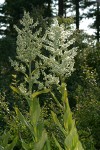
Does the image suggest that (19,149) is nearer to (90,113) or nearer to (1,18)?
(90,113)

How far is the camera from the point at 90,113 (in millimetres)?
6109

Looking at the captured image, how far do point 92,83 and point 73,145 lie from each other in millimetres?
4484

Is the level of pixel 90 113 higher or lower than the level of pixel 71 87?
higher

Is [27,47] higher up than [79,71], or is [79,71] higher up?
[27,47]

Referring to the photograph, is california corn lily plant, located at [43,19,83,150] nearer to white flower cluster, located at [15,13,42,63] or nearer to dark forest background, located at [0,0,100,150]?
white flower cluster, located at [15,13,42,63]

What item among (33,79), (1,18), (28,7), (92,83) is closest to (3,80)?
(92,83)

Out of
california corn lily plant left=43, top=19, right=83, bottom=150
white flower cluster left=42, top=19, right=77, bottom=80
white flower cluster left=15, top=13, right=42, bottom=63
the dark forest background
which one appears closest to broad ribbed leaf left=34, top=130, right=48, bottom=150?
california corn lily plant left=43, top=19, right=83, bottom=150

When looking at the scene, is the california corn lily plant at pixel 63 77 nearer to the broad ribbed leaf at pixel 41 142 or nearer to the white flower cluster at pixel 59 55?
the white flower cluster at pixel 59 55

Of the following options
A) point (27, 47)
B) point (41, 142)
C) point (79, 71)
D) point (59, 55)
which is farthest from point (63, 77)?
point (79, 71)

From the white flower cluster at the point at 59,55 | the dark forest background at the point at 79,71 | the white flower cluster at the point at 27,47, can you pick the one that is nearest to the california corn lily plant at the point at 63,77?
the white flower cluster at the point at 59,55

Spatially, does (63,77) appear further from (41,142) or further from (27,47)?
(41,142)

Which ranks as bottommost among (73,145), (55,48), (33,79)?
(73,145)

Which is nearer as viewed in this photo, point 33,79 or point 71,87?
point 33,79

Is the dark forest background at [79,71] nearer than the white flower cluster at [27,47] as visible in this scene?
No
